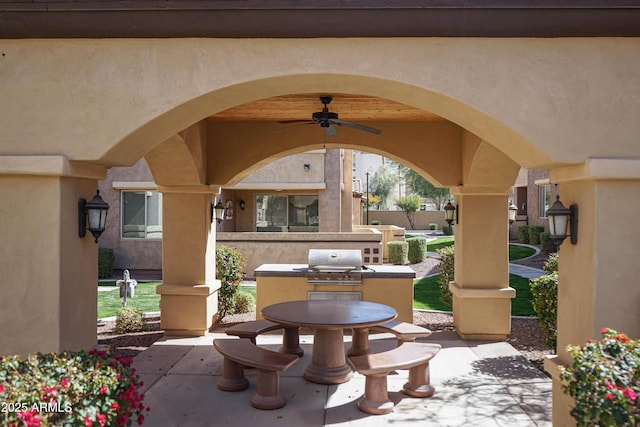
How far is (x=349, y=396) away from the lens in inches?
250

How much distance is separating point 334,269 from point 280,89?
5275mm

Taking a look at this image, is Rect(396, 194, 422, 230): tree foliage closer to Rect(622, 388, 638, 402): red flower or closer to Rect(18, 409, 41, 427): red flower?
Rect(622, 388, 638, 402): red flower

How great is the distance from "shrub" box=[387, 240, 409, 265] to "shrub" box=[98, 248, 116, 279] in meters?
11.3

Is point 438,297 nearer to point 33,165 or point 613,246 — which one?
point 613,246

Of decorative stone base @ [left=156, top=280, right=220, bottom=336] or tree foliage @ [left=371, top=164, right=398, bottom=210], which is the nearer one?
decorative stone base @ [left=156, top=280, right=220, bottom=336]

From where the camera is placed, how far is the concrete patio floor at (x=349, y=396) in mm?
5629

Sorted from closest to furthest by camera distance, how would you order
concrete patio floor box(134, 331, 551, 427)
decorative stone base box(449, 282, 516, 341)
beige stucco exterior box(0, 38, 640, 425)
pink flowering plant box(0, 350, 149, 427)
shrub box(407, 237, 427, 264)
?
pink flowering plant box(0, 350, 149, 427), beige stucco exterior box(0, 38, 640, 425), concrete patio floor box(134, 331, 551, 427), decorative stone base box(449, 282, 516, 341), shrub box(407, 237, 427, 264)

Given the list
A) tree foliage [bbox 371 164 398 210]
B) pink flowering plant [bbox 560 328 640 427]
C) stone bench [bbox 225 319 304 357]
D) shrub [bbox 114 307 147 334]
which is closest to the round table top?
stone bench [bbox 225 319 304 357]

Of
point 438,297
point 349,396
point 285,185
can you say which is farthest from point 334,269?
point 285,185

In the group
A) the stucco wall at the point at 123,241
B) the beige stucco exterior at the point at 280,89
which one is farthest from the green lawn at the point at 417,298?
the beige stucco exterior at the point at 280,89

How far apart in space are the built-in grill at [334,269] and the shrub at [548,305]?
317 cm

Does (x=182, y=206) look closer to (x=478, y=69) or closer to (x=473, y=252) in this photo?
(x=473, y=252)

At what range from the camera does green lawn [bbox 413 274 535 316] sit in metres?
13.2

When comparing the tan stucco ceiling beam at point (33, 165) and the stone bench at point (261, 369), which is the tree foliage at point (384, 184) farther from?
the tan stucco ceiling beam at point (33, 165)
